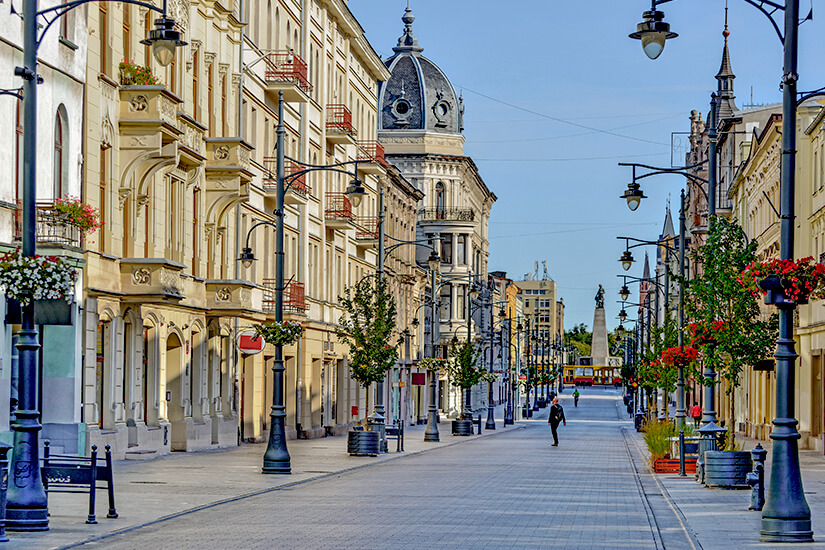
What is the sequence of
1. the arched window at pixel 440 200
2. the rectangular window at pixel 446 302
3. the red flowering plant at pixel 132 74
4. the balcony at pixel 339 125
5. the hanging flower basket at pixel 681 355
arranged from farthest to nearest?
the rectangular window at pixel 446 302 < the arched window at pixel 440 200 < the balcony at pixel 339 125 < the hanging flower basket at pixel 681 355 < the red flowering plant at pixel 132 74

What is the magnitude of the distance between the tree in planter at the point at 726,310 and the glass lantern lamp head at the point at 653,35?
14.1 meters

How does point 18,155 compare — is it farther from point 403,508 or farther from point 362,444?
point 362,444

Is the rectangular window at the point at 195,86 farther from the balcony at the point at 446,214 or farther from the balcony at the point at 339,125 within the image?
the balcony at the point at 446,214

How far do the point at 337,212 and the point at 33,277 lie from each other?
133 ft

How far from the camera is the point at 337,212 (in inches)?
2201

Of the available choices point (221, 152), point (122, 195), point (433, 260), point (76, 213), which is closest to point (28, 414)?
point (76, 213)

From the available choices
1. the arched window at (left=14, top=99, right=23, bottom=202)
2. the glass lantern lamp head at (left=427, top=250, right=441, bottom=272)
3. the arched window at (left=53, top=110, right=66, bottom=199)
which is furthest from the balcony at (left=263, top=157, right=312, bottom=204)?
the arched window at (left=14, top=99, right=23, bottom=202)

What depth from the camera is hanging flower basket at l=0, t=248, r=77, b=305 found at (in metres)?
15.5

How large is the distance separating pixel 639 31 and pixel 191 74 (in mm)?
21585

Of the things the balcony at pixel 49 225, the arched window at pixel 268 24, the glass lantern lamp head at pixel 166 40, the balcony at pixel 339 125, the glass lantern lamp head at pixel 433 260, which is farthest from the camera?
the balcony at pixel 339 125

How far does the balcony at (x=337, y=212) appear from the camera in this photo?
5547 centimetres

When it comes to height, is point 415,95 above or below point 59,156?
above

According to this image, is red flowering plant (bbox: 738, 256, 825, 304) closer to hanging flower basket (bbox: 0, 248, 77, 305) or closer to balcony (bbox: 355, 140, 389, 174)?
hanging flower basket (bbox: 0, 248, 77, 305)

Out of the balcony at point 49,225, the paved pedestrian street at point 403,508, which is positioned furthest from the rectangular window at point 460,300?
the balcony at point 49,225
